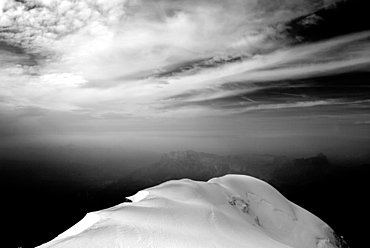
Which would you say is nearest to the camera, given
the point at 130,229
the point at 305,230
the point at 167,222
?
the point at 130,229

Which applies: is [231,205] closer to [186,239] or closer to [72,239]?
[186,239]

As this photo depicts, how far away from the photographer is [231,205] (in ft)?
100

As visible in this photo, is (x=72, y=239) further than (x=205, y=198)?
No

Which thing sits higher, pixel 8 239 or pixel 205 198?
pixel 205 198

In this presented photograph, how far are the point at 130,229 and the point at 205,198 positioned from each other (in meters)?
14.9

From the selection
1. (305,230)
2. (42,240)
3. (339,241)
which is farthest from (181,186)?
(42,240)

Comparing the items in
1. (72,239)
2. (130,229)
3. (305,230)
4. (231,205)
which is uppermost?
(72,239)

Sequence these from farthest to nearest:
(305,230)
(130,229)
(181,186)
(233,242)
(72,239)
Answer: (305,230) → (181,186) → (233,242) → (130,229) → (72,239)

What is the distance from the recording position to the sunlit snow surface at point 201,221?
13234 mm

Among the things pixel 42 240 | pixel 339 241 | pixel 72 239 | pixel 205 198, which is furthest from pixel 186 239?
pixel 42 240

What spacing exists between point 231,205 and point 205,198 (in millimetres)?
5729

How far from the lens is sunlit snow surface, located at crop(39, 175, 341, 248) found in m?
13.2

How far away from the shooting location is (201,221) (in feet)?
64.8

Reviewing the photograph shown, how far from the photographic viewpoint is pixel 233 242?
1603cm
